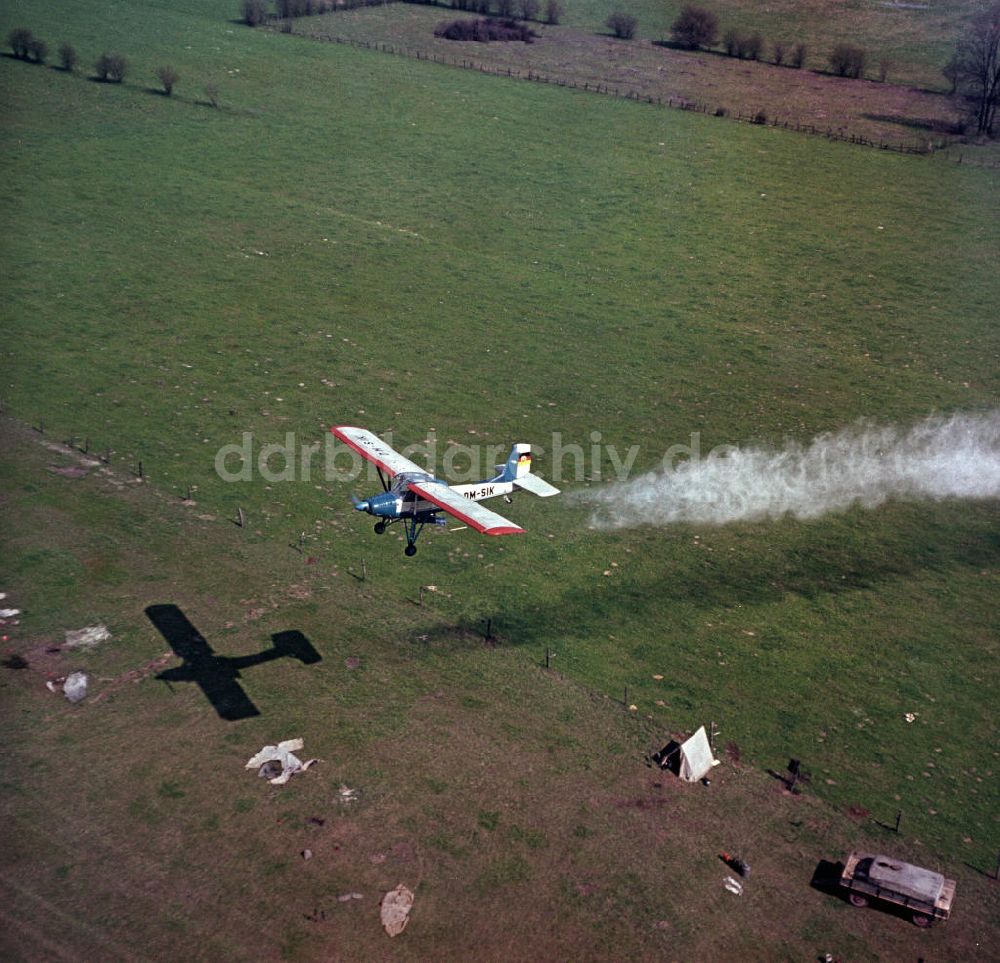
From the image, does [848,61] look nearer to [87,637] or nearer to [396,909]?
[87,637]

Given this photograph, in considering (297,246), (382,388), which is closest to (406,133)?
(297,246)

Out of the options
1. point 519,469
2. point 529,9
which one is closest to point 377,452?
point 519,469

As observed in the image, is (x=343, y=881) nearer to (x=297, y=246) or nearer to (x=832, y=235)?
(x=297, y=246)

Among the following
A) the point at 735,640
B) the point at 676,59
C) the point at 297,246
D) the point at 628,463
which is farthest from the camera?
the point at 676,59

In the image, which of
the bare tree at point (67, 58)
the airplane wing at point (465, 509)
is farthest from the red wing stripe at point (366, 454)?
the bare tree at point (67, 58)

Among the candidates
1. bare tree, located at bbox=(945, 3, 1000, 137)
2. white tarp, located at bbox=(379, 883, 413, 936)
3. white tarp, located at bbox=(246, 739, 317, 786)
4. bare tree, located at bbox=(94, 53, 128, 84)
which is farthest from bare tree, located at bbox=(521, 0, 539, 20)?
white tarp, located at bbox=(379, 883, 413, 936)
